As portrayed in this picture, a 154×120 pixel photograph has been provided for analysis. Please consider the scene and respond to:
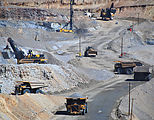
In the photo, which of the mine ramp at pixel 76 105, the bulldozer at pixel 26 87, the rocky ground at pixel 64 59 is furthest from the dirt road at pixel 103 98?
the bulldozer at pixel 26 87

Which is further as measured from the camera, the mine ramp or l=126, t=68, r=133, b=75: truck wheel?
l=126, t=68, r=133, b=75: truck wheel

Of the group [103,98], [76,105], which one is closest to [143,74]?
[103,98]

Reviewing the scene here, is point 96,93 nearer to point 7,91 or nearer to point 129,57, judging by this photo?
point 7,91

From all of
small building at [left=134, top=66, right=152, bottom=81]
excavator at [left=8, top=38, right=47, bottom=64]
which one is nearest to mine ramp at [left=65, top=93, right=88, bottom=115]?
excavator at [left=8, top=38, right=47, bottom=64]

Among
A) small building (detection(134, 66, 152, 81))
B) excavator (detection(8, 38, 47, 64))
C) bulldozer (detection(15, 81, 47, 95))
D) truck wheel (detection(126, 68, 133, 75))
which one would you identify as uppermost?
bulldozer (detection(15, 81, 47, 95))

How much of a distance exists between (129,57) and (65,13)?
132 ft

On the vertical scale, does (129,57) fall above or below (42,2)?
below

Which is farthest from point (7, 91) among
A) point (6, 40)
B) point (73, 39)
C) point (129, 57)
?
point (73, 39)

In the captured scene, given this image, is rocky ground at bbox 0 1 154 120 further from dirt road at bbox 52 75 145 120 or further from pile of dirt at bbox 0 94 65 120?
dirt road at bbox 52 75 145 120

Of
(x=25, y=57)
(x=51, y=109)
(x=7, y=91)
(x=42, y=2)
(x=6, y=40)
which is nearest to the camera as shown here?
(x=51, y=109)

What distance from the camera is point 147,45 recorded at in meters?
83.2

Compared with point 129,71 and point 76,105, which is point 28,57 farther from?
point 76,105

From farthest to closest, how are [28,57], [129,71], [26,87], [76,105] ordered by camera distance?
1. [129,71]
2. [28,57]
3. [26,87]
4. [76,105]

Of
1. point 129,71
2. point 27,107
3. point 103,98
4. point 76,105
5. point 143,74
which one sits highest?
point 27,107
